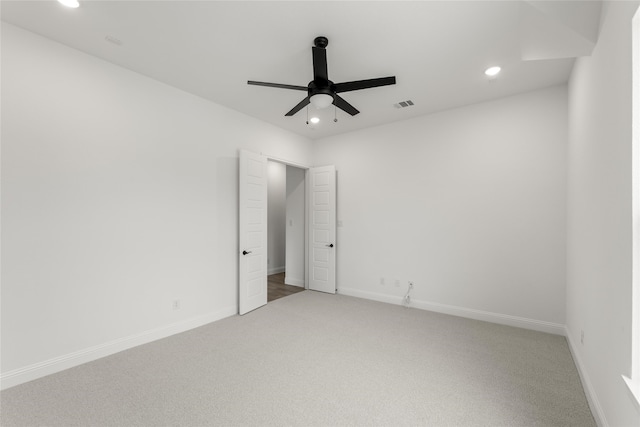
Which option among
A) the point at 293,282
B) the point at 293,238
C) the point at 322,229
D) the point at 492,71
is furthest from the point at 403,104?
the point at 293,282

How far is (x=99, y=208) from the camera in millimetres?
2754

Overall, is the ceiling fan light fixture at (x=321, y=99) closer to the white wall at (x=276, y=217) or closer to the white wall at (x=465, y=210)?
the white wall at (x=465, y=210)

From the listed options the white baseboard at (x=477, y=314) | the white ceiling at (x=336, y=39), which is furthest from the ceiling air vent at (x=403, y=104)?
the white baseboard at (x=477, y=314)

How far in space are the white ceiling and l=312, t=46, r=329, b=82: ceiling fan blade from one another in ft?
1.12

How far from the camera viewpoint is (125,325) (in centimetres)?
291

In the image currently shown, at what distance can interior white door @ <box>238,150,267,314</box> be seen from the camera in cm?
397

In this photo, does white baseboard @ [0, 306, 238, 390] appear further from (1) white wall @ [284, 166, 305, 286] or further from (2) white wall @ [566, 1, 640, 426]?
(2) white wall @ [566, 1, 640, 426]

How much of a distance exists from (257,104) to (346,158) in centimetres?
192

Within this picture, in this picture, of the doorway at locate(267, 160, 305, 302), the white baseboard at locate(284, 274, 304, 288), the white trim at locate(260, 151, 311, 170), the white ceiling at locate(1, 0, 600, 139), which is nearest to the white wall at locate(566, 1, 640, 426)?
the white ceiling at locate(1, 0, 600, 139)

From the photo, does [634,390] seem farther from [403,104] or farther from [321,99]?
[403,104]

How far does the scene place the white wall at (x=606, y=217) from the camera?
54.7 inches

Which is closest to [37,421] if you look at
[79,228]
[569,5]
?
[79,228]

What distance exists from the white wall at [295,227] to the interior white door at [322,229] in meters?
0.33

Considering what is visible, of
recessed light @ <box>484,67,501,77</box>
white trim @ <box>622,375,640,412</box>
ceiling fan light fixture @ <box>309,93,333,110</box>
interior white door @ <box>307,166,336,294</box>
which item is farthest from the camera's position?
interior white door @ <box>307,166,336,294</box>
